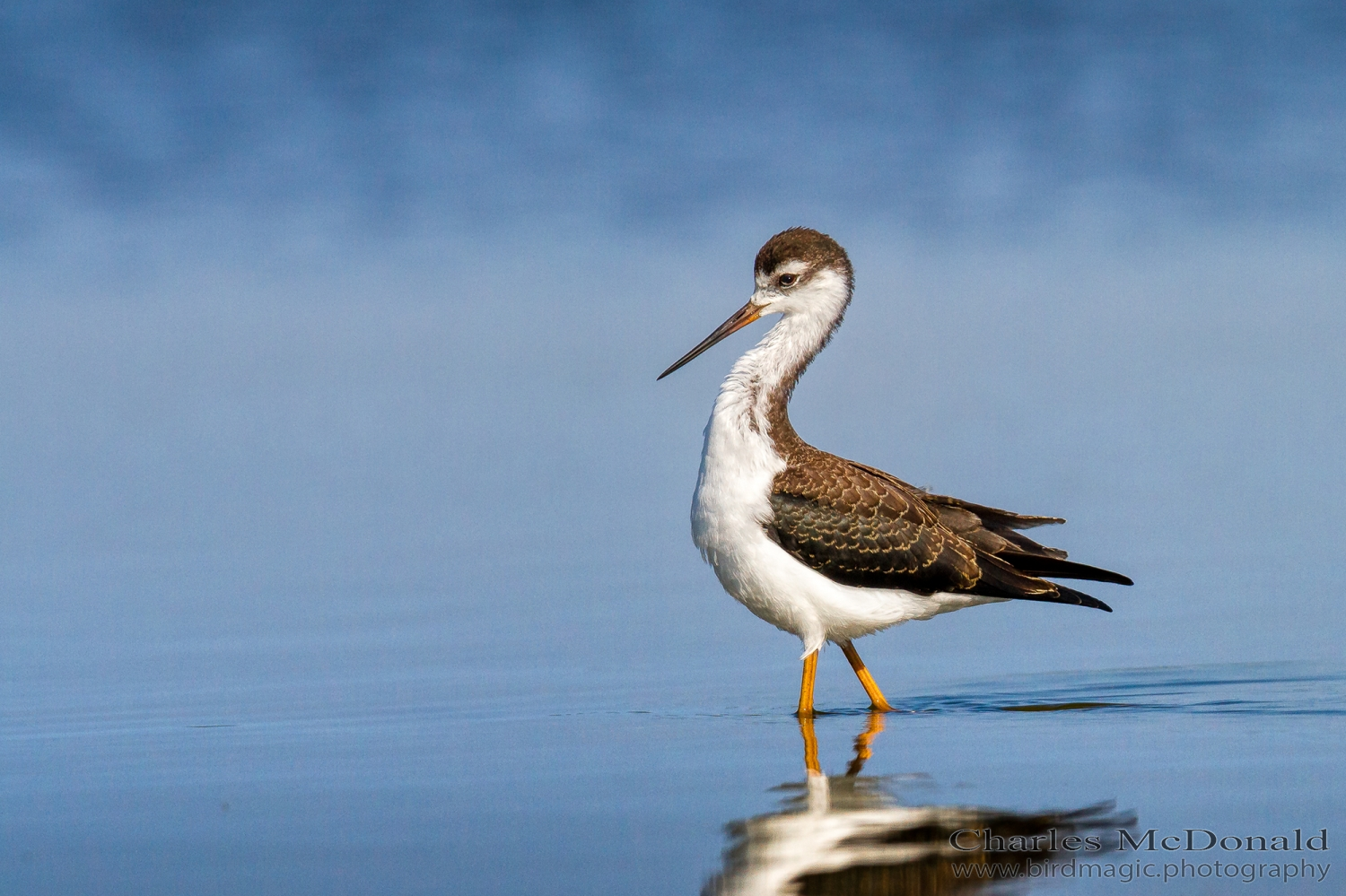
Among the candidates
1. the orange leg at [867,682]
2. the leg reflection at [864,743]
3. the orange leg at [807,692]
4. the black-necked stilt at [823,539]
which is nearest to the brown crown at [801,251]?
the black-necked stilt at [823,539]

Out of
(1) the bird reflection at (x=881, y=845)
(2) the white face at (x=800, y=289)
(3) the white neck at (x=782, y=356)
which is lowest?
(1) the bird reflection at (x=881, y=845)

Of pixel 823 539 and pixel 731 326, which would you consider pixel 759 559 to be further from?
pixel 731 326

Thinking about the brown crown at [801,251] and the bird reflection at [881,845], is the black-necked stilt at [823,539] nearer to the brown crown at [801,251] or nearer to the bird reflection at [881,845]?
the brown crown at [801,251]

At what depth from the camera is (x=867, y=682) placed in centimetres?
889

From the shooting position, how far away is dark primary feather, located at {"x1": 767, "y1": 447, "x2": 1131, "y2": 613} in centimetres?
875

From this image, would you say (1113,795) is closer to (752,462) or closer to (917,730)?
(917,730)

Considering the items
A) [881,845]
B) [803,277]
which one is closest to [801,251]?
[803,277]

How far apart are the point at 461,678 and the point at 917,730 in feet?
9.07

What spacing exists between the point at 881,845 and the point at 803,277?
4.48 meters

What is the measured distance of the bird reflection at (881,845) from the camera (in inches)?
218

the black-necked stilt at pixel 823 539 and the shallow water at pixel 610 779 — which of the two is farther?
the black-necked stilt at pixel 823 539

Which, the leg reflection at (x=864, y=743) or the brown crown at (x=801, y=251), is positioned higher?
the brown crown at (x=801, y=251)

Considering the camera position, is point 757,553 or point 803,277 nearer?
point 757,553

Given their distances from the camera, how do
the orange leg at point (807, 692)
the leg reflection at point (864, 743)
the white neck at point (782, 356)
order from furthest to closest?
the white neck at point (782, 356), the orange leg at point (807, 692), the leg reflection at point (864, 743)
